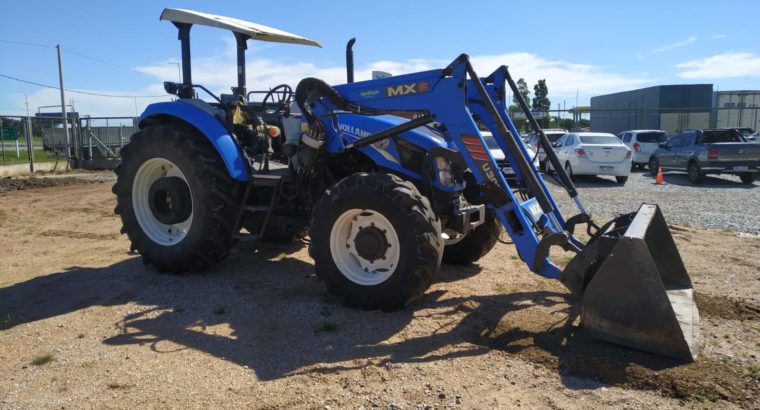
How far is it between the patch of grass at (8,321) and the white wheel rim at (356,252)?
108 inches

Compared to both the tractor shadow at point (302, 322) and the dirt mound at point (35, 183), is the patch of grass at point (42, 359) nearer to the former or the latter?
the tractor shadow at point (302, 322)

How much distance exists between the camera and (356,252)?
492 centimetres

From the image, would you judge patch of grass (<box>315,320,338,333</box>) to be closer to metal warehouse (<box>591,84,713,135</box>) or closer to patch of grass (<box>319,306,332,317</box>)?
patch of grass (<box>319,306,332,317</box>)

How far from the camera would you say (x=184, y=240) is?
5914 millimetres

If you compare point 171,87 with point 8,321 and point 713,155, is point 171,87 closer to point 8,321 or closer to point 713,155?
point 8,321

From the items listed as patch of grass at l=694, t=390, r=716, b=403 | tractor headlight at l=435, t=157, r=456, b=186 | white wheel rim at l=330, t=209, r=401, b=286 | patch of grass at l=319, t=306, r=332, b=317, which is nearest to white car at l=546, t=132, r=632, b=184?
tractor headlight at l=435, t=157, r=456, b=186

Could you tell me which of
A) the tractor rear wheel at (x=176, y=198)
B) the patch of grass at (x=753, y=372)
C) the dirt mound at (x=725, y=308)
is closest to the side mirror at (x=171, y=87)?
the tractor rear wheel at (x=176, y=198)

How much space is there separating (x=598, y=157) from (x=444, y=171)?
12.5m

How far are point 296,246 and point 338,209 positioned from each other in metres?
2.79

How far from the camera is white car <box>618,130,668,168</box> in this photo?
21188mm

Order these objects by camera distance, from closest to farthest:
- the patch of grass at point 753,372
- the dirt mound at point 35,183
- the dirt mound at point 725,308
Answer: the patch of grass at point 753,372
the dirt mound at point 725,308
the dirt mound at point 35,183

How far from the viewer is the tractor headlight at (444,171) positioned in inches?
197

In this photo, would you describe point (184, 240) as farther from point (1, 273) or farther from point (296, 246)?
point (1, 273)

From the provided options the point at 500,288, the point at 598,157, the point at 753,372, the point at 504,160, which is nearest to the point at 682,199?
the point at 598,157
